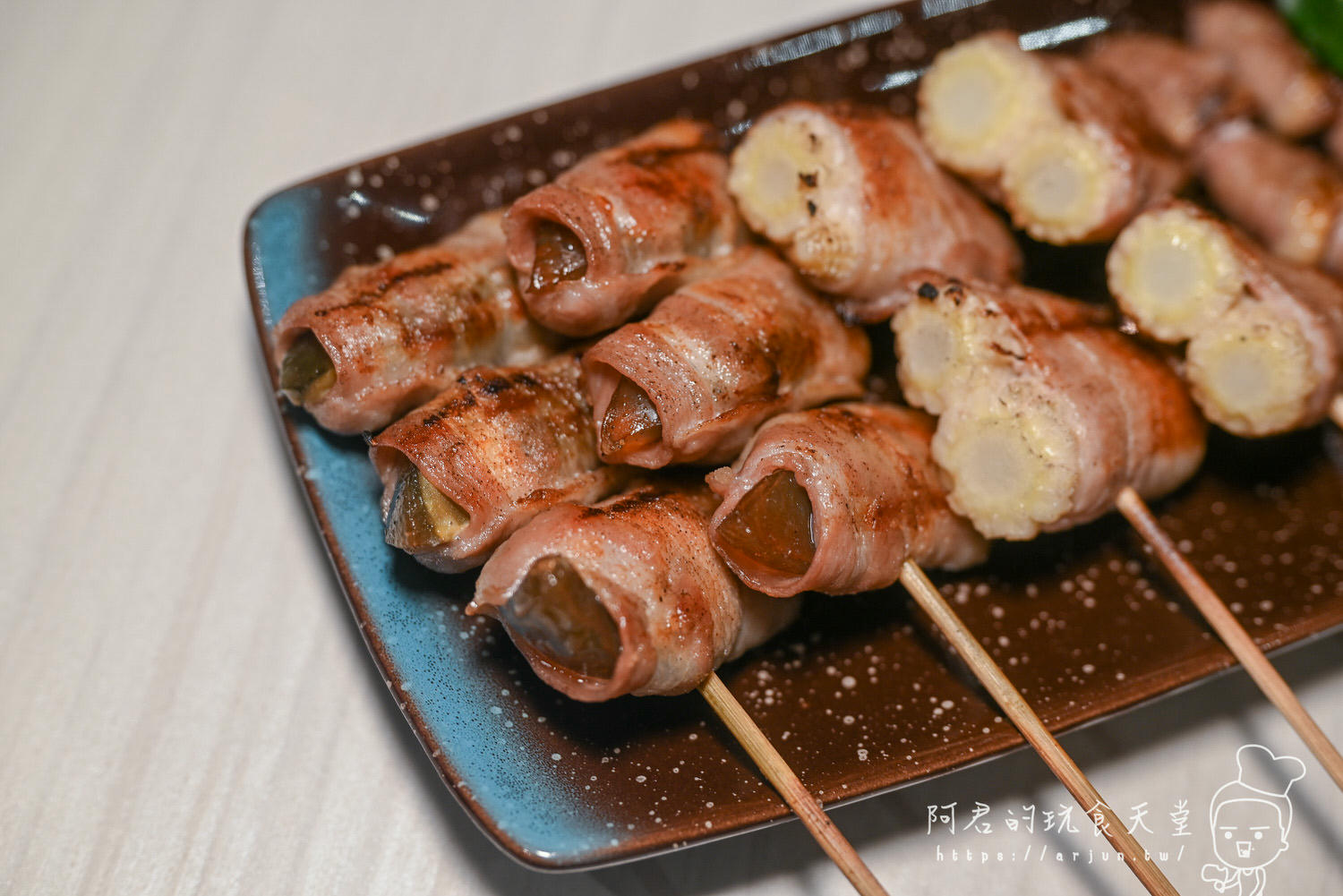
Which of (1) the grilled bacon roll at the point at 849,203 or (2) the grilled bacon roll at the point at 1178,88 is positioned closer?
(1) the grilled bacon roll at the point at 849,203

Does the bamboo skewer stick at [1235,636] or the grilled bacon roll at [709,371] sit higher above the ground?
the grilled bacon roll at [709,371]

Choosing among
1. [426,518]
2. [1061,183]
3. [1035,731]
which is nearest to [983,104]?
[1061,183]

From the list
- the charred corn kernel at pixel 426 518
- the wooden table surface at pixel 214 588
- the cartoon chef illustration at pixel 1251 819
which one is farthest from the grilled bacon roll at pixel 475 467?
the cartoon chef illustration at pixel 1251 819

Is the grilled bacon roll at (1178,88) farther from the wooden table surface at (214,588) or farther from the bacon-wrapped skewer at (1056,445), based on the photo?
the wooden table surface at (214,588)

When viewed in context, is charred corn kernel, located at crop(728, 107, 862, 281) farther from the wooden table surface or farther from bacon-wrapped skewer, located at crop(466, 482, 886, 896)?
the wooden table surface

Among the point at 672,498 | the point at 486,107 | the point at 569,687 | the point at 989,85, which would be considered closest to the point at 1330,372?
the point at 989,85

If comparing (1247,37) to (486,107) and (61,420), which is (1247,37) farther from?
(61,420)
